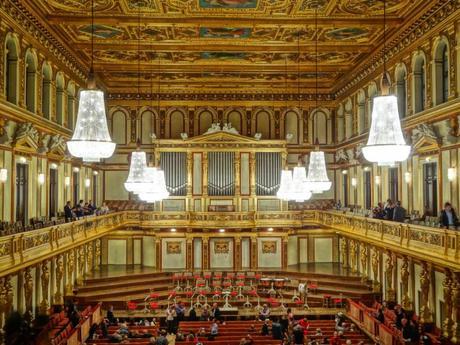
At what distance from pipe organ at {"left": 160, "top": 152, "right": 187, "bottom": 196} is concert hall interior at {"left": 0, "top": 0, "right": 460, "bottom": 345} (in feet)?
0.28

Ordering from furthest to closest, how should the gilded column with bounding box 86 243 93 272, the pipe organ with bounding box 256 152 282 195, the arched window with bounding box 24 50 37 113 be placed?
the pipe organ with bounding box 256 152 282 195
the gilded column with bounding box 86 243 93 272
the arched window with bounding box 24 50 37 113

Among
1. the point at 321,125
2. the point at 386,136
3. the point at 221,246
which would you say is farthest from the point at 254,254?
the point at 386,136

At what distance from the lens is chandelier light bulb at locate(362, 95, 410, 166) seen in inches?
333

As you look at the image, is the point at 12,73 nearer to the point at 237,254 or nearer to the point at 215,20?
the point at 215,20

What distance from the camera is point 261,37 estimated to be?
22422 millimetres

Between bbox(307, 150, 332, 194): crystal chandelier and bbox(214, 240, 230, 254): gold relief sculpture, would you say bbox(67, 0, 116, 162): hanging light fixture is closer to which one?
bbox(307, 150, 332, 194): crystal chandelier

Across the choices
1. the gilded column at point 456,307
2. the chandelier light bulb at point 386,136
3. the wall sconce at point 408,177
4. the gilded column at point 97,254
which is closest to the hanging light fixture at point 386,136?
the chandelier light bulb at point 386,136

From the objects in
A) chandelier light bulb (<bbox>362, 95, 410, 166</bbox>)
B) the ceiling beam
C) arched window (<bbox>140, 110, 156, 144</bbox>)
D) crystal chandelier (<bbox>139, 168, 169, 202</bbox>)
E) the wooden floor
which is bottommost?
the wooden floor

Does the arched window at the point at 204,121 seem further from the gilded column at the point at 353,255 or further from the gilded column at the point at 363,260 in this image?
the gilded column at the point at 363,260

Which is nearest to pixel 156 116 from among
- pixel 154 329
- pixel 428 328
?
pixel 154 329

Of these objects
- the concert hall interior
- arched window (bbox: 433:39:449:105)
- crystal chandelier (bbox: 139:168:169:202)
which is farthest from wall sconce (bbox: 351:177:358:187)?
crystal chandelier (bbox: 139:168:169:202)

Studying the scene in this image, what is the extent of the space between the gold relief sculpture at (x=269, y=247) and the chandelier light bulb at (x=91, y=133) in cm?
2395

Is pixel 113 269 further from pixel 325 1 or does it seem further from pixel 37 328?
pixel 325 1

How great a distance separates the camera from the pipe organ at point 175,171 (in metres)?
31.1
